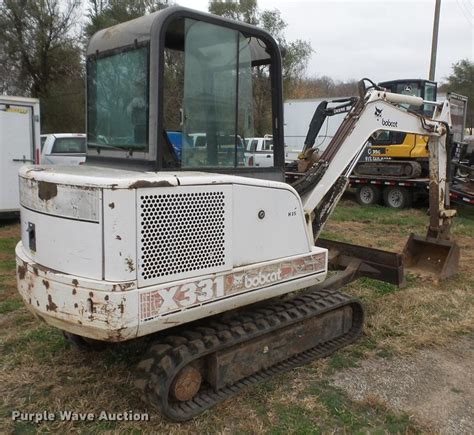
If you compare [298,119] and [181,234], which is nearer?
[181,234]

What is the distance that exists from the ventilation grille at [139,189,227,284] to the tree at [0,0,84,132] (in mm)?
22887

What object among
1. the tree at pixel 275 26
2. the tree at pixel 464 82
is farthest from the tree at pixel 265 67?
the tree at pixel 464 82

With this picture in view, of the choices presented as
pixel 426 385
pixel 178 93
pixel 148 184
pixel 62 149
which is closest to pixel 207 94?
pixel 178 93

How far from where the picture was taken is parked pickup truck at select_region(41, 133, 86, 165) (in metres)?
11.6

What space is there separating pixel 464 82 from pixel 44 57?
29704 mm

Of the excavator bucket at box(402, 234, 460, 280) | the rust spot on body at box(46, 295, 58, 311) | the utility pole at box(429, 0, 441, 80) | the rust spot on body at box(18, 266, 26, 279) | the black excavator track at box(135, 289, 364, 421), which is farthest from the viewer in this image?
the utility pole at box(429, 0, 441, 80)

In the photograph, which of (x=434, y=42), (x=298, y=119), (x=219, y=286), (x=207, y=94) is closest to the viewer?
(x=219, y=286)

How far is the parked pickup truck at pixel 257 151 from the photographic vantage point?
375 cm

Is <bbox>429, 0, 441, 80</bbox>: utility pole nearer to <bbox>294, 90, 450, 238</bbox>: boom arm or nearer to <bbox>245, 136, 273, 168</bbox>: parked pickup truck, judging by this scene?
<bbox>294, 90, 450, 238</bbox>: boom arm

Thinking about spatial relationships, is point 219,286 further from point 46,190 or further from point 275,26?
point 275,26

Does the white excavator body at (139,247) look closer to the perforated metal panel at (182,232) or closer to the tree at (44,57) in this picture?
the perforated metal panel at (182,232)

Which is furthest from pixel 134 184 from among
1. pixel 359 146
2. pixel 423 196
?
pixel 423 196

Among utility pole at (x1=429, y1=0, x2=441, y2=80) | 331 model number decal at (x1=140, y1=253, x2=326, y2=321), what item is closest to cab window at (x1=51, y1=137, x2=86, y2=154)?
331 model number decal at (x1=140, y1=253, x2=326, y2=321)

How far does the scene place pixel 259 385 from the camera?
360cm
